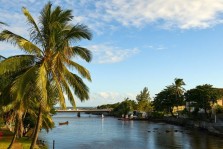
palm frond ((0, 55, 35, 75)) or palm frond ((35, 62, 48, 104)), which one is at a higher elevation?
palm frond ((0, 55, 35, 75))

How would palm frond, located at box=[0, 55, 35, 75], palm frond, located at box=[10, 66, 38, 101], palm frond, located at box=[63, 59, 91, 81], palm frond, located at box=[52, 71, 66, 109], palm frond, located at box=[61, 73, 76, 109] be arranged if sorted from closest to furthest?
palm frond, located at box=[10, 66, 38, 101] → palm frond, located at box=[0, 55, 35, 75] → palm frond, located at box=[52, 71, 66, 109] → palm frond, located at box=[61, 73, 76, 109] → palm frond, located at box=[63, 59, 91, 81]

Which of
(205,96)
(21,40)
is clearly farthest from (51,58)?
(205,96)

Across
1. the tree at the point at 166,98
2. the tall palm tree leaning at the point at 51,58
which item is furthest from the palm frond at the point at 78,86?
the tree at the point at 166,98

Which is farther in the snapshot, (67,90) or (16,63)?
(67,90)

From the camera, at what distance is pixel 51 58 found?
74.0 feet

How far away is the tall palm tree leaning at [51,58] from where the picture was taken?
70.9 ft

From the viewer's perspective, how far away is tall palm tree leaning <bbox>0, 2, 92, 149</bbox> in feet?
70.9

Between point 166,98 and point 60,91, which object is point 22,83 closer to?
point 60,91

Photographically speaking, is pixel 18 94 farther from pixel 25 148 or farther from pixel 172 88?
pixel 172 88

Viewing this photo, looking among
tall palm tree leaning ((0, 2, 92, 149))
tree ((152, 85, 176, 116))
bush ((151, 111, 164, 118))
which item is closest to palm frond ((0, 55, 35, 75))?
tall palm tree leaning ((0, 2, 92, 149))

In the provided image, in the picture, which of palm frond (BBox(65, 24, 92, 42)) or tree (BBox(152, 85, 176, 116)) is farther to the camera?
tree (BBox(152, 85, 176, 116))

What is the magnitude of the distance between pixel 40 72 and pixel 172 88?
128 m

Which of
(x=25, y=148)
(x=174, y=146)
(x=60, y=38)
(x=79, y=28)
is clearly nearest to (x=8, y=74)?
(x=60, y=38)

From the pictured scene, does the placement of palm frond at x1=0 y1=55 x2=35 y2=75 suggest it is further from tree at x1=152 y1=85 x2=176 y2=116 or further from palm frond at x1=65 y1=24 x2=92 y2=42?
tree at x1=152 y1=85 x2=176 y2=116
